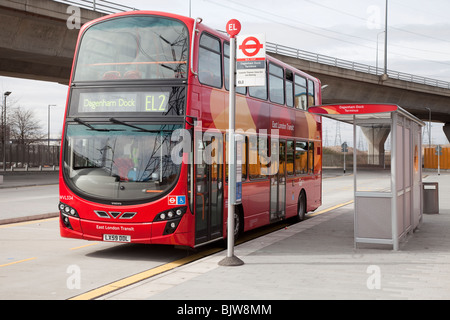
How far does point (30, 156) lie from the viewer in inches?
2020

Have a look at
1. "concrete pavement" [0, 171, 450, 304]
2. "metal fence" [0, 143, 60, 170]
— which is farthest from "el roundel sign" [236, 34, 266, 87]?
"metal fence" [0, 143, 60, 170]

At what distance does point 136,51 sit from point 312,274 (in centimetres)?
466

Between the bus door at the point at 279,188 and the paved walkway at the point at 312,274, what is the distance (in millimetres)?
1680

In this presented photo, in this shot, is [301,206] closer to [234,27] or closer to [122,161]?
[122,161]

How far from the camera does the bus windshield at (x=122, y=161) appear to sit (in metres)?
9.34

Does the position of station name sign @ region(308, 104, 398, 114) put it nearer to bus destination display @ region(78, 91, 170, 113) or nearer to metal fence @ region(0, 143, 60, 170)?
bus destination display @ region(78, 91, 170, 113)

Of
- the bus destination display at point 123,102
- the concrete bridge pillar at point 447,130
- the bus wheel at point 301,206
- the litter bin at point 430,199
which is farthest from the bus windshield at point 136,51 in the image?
the concrete bridge pillar at point 447,130

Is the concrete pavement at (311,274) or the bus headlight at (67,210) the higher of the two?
the bus headlight at (67,210)

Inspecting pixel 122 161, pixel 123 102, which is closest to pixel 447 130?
pixel 123 102

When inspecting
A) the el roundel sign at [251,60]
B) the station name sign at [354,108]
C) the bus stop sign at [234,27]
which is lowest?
the station name sign at [354,108]

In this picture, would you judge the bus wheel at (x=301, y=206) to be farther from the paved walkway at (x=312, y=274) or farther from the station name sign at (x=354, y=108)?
the station name sign at (x=354, y=108)

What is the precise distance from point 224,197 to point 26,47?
65.0 ft

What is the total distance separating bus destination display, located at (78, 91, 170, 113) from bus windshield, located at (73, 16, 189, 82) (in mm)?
281
